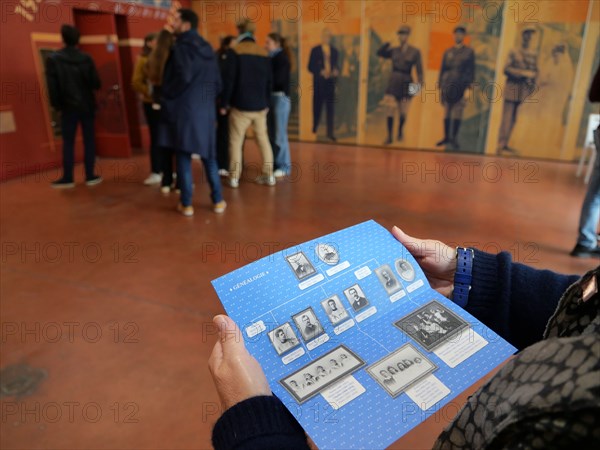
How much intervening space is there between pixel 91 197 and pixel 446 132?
4.94 metres

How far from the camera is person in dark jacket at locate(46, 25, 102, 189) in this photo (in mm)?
4234

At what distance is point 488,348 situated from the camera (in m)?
0.79

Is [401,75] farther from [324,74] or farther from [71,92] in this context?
[71,92]

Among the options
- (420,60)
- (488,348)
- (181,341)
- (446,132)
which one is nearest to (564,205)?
(446,132)

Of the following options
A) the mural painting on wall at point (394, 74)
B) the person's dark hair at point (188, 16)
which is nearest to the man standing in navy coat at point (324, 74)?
the mural painting on wall at point (394, 74)

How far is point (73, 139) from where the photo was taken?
4578mm

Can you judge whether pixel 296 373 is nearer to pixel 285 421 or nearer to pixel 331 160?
pixel 285 421

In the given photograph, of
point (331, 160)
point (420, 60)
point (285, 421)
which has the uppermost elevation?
point (420, 60)

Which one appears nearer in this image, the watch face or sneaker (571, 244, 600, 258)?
the watch face

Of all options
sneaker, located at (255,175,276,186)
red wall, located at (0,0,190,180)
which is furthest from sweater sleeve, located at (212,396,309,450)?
red wall, located at (0,0,190,180)

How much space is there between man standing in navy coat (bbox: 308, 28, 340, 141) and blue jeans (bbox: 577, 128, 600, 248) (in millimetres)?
4691

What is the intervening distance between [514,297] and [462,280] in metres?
0.11

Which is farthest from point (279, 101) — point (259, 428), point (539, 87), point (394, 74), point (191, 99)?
point (259, 428)

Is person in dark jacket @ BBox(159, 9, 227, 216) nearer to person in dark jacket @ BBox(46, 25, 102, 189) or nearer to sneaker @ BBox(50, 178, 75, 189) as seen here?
person in dark jacket @ BBox(46, 25, 102, 189)
